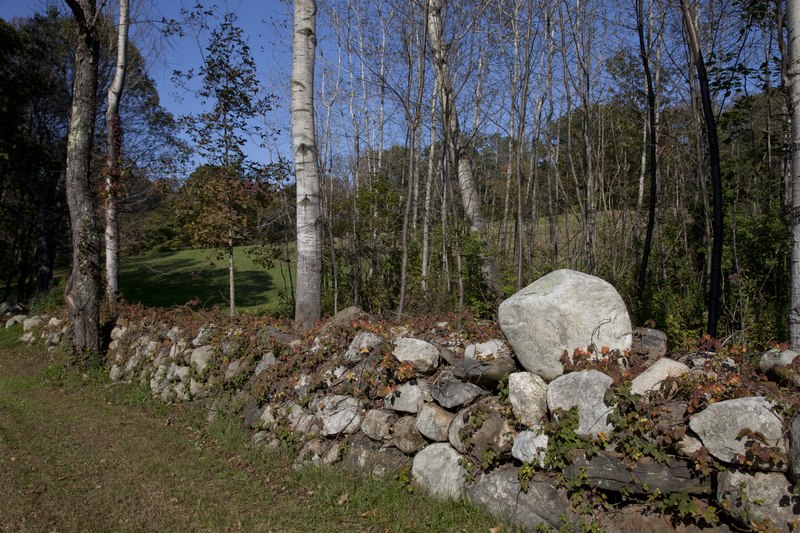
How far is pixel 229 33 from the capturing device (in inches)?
356

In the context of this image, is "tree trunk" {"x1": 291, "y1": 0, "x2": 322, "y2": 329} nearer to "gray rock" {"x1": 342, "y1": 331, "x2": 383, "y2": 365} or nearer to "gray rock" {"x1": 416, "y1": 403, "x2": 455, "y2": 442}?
"gray rock" {"x1": 342, "y1": 331, "x2": 383, "y2": 365}

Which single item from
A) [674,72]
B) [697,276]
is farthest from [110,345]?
[674,72]

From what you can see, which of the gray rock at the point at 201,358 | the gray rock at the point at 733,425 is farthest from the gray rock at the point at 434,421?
the gray rock at the point at 201,358

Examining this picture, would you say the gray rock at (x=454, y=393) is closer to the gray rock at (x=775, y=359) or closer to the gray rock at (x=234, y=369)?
the gray rock at (x=775, y=359)

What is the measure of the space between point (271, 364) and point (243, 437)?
75cm

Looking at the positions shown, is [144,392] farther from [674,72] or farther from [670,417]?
[674,72]

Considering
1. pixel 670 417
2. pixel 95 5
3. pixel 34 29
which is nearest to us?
pixel 670 417

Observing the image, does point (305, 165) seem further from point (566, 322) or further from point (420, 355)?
point (566, 322)

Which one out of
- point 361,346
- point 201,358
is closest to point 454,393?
point 361,346

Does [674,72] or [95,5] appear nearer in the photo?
[674,72]

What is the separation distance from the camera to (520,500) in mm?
3357

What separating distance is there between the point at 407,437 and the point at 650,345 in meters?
1.90

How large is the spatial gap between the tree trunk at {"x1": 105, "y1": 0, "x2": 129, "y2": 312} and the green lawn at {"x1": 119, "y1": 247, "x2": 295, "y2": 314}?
12.0 ft

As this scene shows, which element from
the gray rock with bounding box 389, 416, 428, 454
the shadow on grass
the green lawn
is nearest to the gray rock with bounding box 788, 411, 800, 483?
the gray rock with bounding box 389, 416, 428, 454
